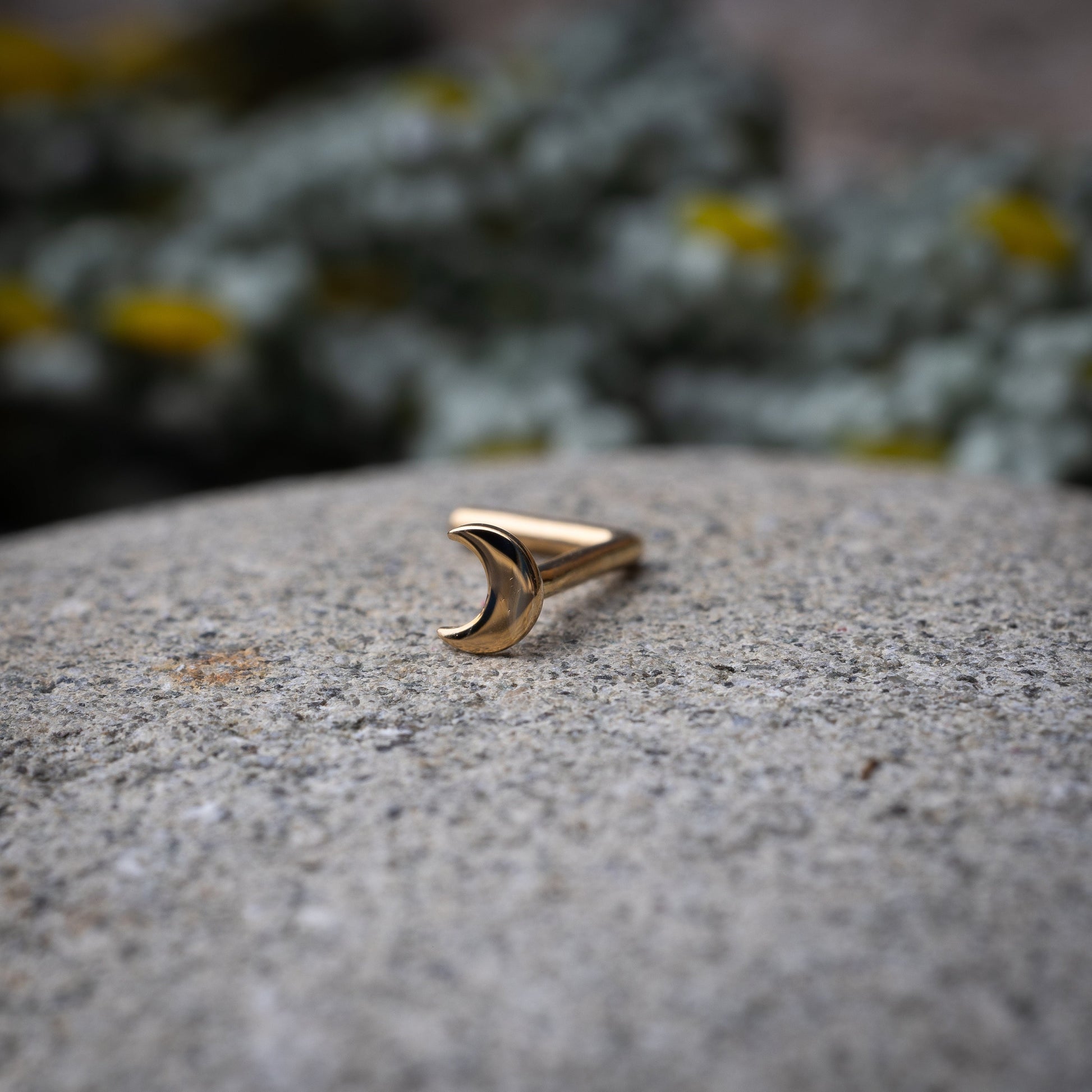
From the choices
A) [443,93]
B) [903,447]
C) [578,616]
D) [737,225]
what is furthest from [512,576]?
[443,93]

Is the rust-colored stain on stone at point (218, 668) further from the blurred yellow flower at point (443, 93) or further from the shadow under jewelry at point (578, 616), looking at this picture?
the blurred yellow flower at point (443, 93)

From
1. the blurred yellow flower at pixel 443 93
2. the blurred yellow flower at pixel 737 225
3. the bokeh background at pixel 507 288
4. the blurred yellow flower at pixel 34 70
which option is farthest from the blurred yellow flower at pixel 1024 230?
the blurred yellow flower at pixel 34 70

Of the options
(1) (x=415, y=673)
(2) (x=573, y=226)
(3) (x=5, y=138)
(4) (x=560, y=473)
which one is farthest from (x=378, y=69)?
(1) (x=415, y=673)

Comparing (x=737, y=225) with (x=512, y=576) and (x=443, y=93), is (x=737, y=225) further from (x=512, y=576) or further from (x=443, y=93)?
(x=512, y=576)

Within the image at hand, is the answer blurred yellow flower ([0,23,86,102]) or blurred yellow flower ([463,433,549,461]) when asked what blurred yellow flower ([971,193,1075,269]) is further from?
blurred yellow flower ([0,23,86,102])

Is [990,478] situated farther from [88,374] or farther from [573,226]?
[88,374]
